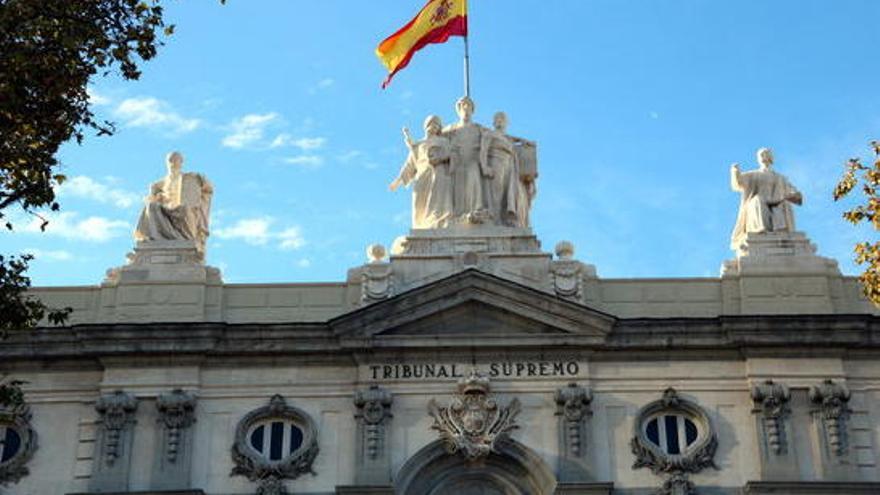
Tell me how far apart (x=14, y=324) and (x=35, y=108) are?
9.12ft

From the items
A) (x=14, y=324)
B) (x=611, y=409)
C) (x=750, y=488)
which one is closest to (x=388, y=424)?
(x=611, y=409)

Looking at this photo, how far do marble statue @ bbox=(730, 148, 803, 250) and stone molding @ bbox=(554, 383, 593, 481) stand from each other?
15.9 ft

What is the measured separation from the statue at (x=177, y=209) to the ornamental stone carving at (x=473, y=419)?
20.3ft

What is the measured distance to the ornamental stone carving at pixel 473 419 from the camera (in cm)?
2647

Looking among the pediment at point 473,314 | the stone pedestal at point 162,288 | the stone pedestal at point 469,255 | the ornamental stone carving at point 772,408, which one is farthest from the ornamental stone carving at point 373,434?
the ornamental stone carving at point 772,408

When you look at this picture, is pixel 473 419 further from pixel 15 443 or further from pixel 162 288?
pixel 15 443

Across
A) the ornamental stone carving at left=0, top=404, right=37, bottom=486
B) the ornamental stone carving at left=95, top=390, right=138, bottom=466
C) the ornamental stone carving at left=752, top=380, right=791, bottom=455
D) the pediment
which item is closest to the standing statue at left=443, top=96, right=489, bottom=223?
the pediment

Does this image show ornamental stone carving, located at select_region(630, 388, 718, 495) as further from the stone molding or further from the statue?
the statue

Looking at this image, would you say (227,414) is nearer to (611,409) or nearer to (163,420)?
(163,420)

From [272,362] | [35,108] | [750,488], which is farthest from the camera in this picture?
[272,362]

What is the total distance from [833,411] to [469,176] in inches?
335

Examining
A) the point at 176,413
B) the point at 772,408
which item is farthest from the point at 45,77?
the point at 772,408

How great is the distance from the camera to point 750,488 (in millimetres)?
25859

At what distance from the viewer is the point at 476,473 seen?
26766 mm
